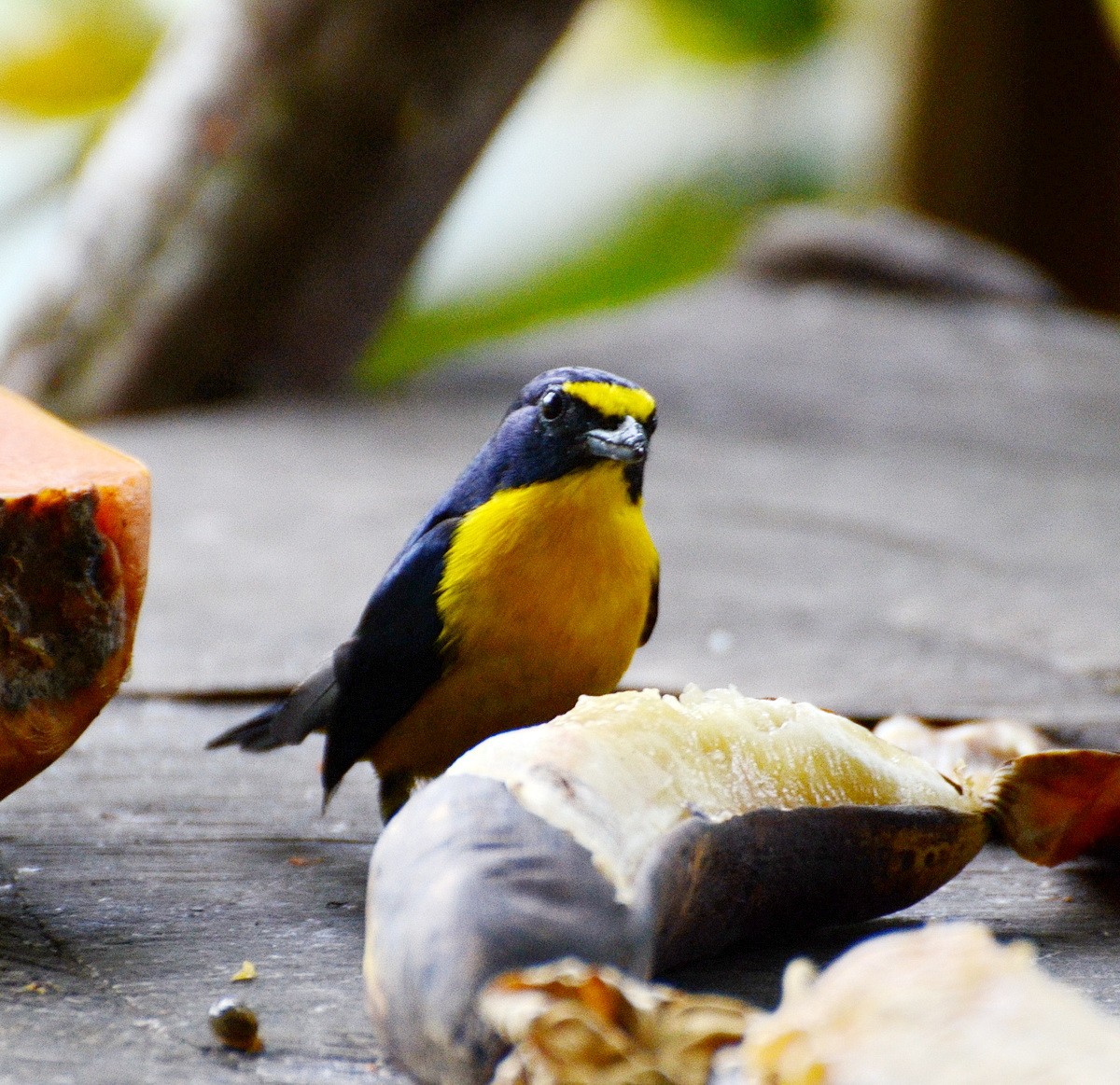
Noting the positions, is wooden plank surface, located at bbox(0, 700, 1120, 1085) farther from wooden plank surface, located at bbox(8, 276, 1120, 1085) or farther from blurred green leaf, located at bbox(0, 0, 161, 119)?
blurred green leaf, located at bbox(0, 0, 161, 119)

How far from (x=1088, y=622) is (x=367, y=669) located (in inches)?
91.8

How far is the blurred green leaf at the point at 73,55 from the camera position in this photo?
7207 mm

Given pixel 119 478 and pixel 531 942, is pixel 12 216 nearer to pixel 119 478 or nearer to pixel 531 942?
pixel 119 478

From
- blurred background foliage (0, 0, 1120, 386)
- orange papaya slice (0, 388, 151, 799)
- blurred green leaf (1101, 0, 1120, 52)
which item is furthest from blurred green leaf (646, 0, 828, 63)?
orange papaya slice (0, 388, 151, 799)

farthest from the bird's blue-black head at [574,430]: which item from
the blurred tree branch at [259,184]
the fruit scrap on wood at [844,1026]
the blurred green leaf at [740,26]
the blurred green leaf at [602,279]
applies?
the blurred green leaf at [740,26]

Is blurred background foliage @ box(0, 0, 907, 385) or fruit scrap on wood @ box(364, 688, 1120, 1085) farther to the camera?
blurred background foliage @ box(0, 0, 907, 385)

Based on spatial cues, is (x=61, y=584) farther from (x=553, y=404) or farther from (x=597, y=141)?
(x=597, y=141)

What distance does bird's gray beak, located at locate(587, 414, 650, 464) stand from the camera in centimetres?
213

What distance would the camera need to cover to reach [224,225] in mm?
5887

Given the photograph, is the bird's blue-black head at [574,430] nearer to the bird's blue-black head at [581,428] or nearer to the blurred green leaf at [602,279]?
the bird's blue-black head at [581,428]

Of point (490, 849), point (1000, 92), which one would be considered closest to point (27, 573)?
point (490, 849)

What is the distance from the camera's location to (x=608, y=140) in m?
9.05

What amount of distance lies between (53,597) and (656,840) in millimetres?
798

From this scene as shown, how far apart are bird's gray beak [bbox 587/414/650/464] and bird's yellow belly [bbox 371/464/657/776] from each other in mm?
49
